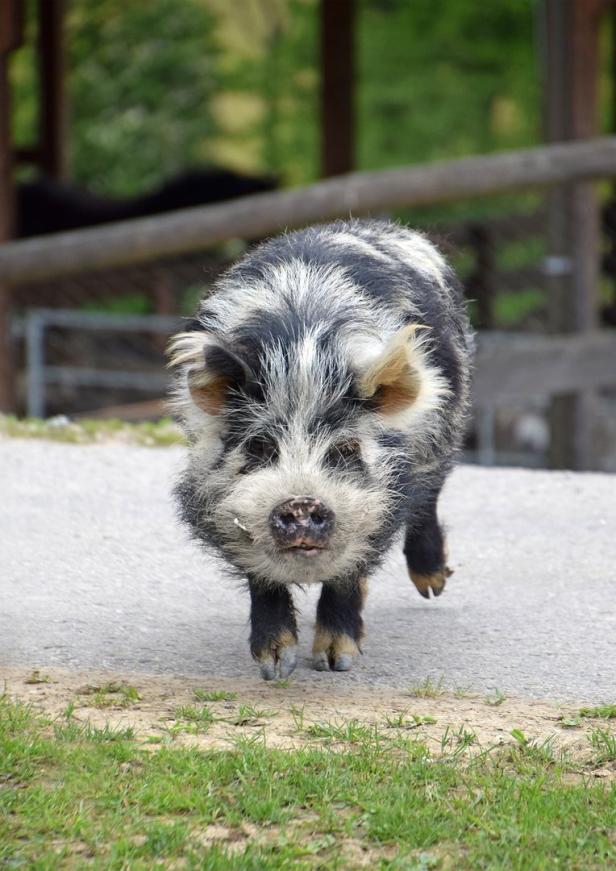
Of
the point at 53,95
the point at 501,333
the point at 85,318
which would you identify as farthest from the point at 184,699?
the point at 53,95

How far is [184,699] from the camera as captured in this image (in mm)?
4230

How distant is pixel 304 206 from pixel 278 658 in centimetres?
480

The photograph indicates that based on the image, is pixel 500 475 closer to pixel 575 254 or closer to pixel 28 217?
pixel 575 254

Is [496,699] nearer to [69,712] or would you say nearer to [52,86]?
[69,712]

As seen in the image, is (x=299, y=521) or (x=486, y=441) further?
(x=486, y=441)

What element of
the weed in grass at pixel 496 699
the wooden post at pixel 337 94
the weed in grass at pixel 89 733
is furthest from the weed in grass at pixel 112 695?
the wooden post at pixel 337 94

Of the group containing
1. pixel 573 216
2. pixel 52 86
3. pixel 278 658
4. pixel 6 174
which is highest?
pixel 52 86

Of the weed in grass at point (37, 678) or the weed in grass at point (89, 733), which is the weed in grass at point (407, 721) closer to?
the weed in grass at point (89, 733)

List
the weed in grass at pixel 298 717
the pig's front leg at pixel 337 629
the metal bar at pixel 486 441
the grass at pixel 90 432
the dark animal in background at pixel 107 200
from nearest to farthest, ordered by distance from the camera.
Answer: the weed in grass at pixel 298 717 → the pig's front leg at pixel 337 629 → the grass at pixel 90 432 → the metal bar at pixel 486 441 → the dark animal in background at pixel 107 200

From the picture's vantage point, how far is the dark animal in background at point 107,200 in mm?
13711

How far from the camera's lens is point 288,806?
3459 mm

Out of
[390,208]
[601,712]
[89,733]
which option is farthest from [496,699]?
[390,208]

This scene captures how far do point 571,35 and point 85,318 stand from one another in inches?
166

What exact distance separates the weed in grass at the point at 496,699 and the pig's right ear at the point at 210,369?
1.13 m
